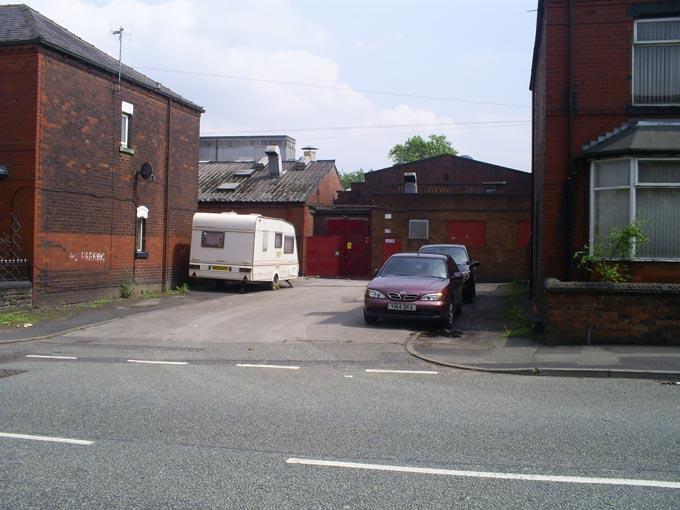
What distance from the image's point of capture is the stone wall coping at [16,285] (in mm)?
15288

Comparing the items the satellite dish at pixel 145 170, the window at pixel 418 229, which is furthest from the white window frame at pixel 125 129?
the window at pixel 418 229

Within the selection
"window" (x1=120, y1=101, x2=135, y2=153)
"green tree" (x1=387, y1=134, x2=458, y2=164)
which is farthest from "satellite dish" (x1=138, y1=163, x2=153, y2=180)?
"green tree" (x1=387, y1=134, x2=458, y2=164)

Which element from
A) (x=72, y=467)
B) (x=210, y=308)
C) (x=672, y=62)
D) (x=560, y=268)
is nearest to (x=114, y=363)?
(x=72, y=467)

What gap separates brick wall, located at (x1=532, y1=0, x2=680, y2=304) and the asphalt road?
5171 millimetres

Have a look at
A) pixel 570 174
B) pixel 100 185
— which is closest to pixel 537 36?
pixel 570 174

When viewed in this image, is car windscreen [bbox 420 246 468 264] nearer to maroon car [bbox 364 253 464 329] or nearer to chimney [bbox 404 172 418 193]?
maroon car [bbox 364 253 464 329]

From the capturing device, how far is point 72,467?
525 cm

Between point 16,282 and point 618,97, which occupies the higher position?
point 618,97

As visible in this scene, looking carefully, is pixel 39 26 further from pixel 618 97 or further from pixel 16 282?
pixel 618 97

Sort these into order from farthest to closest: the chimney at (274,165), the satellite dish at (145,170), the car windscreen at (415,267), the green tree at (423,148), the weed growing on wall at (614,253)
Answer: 1. the green tree at (423,148)
2. the chimney at (274,165)
3. the satellite dish at (145,170)
4. the car windscreen at (415,267)
5. the weed growing on wall at (614,253)

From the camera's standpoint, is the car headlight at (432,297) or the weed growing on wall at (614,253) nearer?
the weed growing on wall at (614,253)

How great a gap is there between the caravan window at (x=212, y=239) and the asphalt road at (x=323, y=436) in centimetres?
1181

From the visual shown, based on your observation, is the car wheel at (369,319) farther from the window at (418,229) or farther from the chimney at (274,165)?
the chimney at (274,165)

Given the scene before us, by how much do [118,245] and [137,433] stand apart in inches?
573
